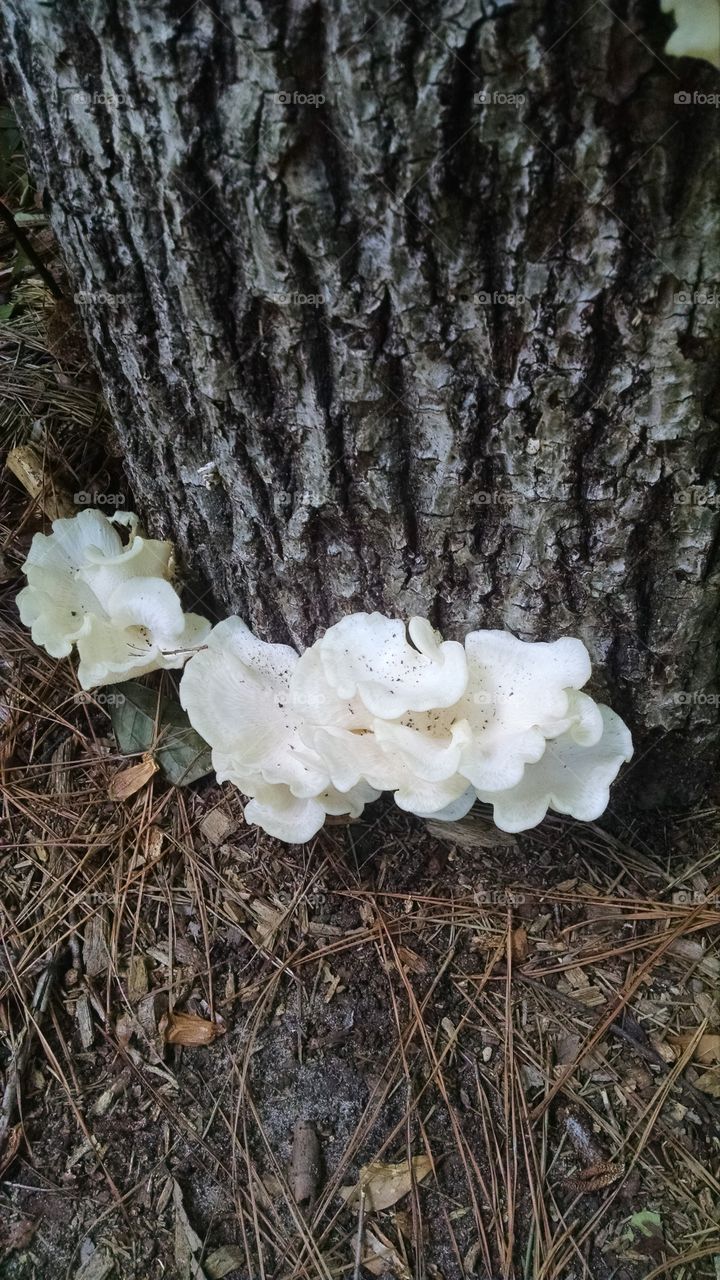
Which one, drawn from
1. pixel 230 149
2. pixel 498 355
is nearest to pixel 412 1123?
pixel 498 355

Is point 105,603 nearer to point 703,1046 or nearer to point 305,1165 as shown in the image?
point 305,1165

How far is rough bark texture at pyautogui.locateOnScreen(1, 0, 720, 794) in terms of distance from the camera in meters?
1.57

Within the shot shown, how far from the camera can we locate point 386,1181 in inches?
82.9

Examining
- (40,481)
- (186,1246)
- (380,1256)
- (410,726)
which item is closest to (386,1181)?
(380,1256)

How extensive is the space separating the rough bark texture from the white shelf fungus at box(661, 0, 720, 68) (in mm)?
A: 118

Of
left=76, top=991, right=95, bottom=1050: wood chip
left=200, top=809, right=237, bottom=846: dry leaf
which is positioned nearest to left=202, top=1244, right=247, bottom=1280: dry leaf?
left=76, top=991, right=95, bottom=1050: wood chip

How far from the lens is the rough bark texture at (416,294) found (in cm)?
157

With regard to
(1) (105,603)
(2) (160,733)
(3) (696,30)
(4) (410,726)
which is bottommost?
(2) (160,733)

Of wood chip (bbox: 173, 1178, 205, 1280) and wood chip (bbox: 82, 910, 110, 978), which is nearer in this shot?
wood chip (bbox: 173, 1178, 205, 1280)

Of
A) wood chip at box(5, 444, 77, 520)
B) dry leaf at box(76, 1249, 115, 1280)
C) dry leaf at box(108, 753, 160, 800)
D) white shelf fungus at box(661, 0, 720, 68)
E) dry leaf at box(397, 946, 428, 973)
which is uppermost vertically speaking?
white shelf fungus at box(661, 0, 720, 68)

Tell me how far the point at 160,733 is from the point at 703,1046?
6.24 ft

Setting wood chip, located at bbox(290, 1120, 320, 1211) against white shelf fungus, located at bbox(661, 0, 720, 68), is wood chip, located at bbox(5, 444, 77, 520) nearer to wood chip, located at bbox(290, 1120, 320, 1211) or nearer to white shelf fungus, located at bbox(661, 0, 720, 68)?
wood chip, located at bbox(290, 1120, 320, 1211)

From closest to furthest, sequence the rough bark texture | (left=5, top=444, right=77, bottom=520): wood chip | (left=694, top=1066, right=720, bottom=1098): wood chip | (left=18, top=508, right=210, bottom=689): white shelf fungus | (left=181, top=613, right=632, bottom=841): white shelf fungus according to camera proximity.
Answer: the rough bark texture
(left=181, top=613, right=632, bottom=841): white shelf fungus
(left=694, top=1066, right=720, bottom=1098): wood chip
(left=18, top=508, right=210, bottom=689): white shelf fungus
(left=5, top=444, right=77, bottom=520): wood chip

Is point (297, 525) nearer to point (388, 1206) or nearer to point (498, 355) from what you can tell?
point (498, 355)
